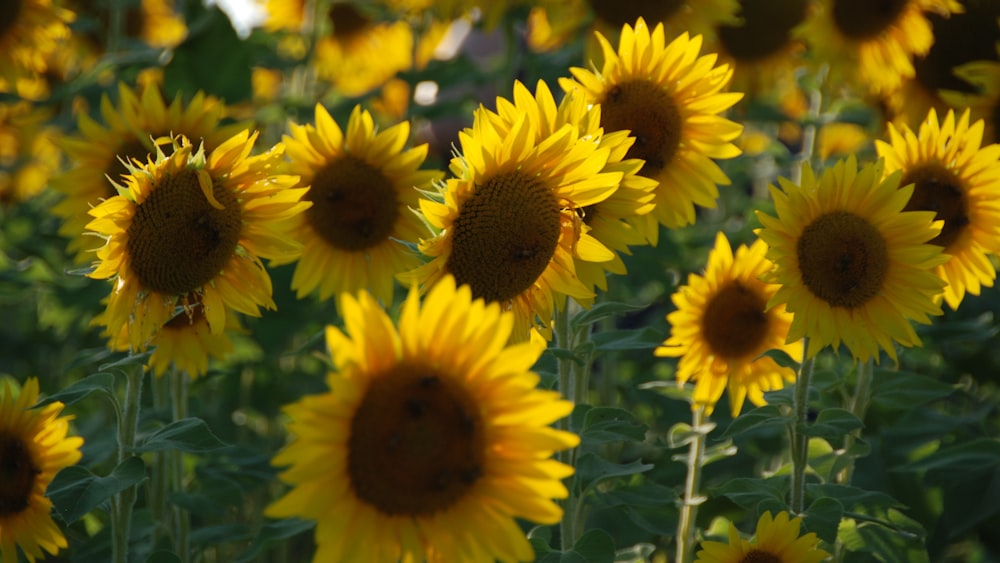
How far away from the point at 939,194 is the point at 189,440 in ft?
4.43

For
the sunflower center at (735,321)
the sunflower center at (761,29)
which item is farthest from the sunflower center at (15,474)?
the sunflower center at (761,29)

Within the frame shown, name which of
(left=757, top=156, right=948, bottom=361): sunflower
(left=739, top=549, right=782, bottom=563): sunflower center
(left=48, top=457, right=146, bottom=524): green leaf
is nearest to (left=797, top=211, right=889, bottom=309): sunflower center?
(left=757, top=156, right=948, bottom=361): sunflower

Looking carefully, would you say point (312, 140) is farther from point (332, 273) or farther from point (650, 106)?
point (650, 106)

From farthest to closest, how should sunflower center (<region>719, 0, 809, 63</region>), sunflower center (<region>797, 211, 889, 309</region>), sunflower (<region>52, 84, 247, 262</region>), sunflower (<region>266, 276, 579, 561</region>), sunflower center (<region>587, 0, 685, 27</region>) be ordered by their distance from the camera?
sunflower center (<region>719, 0, 809, 63</region>) → sunflower center (<region>587, 0, 685, 27</region>) → sunflower (<region>52, 84, 247, 262</region>) → sunflower center (<region>797, 211, 889, 309</region>) → sunflower (<region>266, 276, 579, 561</region>)

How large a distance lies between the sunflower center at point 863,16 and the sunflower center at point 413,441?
226 centimetres

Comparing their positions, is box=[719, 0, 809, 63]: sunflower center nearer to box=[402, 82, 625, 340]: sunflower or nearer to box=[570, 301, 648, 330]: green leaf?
box=[570, 301, 648, 330]: green leaf

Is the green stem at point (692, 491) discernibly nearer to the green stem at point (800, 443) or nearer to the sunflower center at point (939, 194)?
the green stem at point (800, 443)

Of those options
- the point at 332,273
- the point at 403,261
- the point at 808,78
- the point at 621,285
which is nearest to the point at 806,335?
the point at 403,261

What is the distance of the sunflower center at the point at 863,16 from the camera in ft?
9.97

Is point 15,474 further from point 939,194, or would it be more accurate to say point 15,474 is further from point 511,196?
point 939,194

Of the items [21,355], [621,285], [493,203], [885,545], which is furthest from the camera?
[21,355]

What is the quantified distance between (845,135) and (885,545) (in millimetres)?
3383

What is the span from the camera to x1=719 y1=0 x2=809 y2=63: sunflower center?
11.4 ft

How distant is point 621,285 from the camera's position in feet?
9.74
